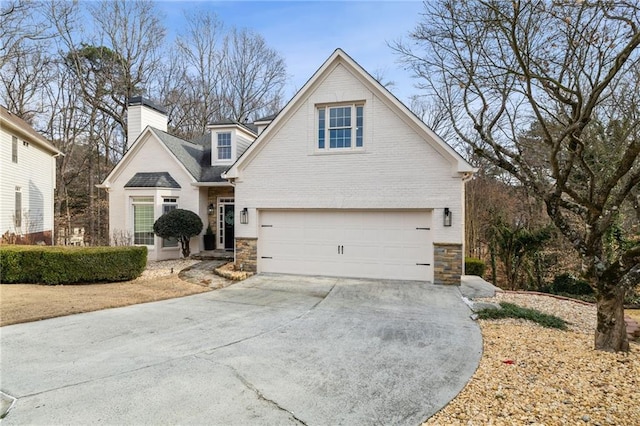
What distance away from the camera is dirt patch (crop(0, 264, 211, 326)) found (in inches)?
263

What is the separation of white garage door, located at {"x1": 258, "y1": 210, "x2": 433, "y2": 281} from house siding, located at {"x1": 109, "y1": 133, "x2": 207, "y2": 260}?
4.61 meters

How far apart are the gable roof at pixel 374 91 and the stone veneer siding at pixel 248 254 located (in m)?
2.22

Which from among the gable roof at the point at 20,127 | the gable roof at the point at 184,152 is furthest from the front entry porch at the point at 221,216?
the gable roof at the point at 20,127

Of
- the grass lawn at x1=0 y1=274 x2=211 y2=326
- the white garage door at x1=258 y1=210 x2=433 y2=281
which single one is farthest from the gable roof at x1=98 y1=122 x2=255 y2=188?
the grass lawn at x1=0 y1=274 x2=211 y2=326

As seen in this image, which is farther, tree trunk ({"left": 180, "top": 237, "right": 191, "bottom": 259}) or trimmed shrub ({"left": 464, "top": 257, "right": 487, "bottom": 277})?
tree trunk ({"left": 180, "top": 237, "right": 191, "bottom": 259})

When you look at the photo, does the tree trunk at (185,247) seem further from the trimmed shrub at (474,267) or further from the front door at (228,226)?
the trimmed shrub at (474,267)

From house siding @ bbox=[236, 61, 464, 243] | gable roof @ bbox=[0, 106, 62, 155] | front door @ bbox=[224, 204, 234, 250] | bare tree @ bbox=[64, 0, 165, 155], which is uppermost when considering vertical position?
bare tree @ bbox=[64, 0, 165, 155]

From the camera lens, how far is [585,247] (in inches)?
194

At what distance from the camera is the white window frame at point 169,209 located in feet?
44.8

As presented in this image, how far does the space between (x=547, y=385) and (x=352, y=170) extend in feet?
24.3

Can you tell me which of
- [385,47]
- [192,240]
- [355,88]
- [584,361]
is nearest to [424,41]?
[385,47]

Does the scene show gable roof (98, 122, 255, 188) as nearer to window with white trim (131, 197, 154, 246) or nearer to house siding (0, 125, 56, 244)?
window with white trim (131, 197, 154, 246)

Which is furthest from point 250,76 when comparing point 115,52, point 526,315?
point 526,315

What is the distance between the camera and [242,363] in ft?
14.7
